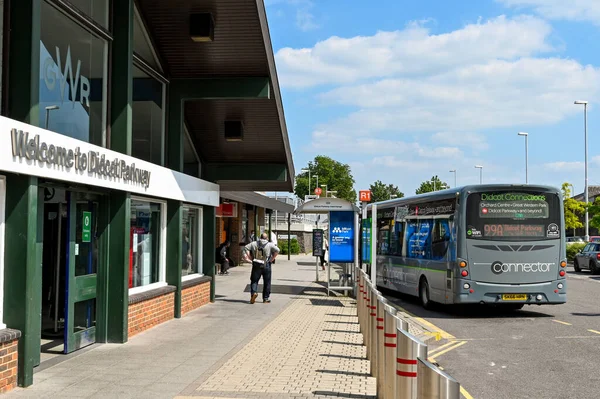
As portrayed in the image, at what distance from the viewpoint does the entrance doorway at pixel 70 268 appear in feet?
31.0

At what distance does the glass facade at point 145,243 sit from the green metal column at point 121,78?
144 cm

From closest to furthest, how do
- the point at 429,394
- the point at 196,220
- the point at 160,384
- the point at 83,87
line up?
the point at 429,394 → the point at 160,384 → the point at 83,87 → the point at 196,220

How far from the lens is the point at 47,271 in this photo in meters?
11.6

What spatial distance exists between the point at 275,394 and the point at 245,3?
649 centimetres

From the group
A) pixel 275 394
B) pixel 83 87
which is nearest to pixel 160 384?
pixel 275 394

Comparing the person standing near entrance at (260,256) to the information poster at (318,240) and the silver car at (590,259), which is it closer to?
the information poster at (318,240)

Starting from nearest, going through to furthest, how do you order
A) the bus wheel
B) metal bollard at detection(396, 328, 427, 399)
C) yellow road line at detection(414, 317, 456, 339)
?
metal bollard at detection(396, 328, 427, 399), yellow road line at detection(414, 317, 456, 339), the bus wheel

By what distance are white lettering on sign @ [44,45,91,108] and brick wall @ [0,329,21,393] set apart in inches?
123

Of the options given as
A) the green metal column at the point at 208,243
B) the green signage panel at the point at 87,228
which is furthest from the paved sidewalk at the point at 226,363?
the green metal column at the point at 208,243

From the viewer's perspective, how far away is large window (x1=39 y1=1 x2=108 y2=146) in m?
8.67

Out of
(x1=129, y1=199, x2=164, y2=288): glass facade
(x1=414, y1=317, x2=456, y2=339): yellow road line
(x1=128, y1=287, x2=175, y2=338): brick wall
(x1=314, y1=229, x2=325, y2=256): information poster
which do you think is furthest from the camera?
(x1=314, y1=229, x2=325, y2=256): information poster

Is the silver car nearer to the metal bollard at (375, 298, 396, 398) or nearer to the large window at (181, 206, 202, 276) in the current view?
the large window at (181, 206, 202, 276)

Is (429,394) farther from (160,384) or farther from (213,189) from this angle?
(213,189)

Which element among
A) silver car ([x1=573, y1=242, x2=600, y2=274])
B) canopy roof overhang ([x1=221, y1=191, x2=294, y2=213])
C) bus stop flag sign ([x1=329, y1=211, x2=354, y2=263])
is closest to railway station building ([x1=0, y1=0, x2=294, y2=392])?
bus stop flag sign ([x1=329, y1=211, x2=354, y2=263])
